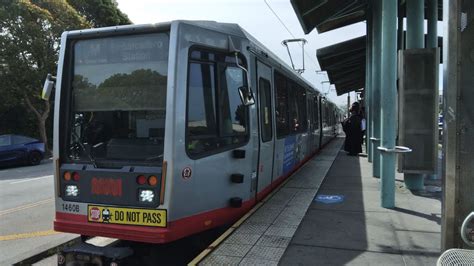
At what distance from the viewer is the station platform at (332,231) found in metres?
4.80

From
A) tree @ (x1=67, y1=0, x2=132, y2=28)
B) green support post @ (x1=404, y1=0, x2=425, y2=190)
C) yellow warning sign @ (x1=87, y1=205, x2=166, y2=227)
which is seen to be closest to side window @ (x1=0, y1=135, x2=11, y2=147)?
tree @ (x1=67, y1=0, x2=132, y2=28)

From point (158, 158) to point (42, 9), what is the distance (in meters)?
21.6

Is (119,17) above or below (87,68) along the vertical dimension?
above

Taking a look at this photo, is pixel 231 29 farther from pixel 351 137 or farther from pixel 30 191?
pixel 351 137

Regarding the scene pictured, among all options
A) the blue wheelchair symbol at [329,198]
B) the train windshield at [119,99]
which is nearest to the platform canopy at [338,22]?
the blue wheelchair symbol at [329,198]

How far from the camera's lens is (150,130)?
5.06 metres

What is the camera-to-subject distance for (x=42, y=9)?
76.5 feet

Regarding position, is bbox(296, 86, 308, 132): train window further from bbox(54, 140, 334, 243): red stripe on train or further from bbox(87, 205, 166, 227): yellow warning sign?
bbox(87, 205, 166, 227): yellow warning sign

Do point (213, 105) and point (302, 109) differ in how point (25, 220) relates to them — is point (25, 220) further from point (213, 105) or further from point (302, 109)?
point (302, 109)

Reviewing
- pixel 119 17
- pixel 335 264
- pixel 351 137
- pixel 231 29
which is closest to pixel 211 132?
pixel 231 29

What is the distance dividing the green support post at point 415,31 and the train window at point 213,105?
460 cm

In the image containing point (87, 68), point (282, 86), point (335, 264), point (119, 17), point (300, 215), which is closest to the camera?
point (335, 264)

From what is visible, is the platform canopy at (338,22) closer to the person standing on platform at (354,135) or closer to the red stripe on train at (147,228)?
the person standing on platform at (354,135)

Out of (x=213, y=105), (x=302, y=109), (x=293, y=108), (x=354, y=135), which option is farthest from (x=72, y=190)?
(x=354, y=135)
